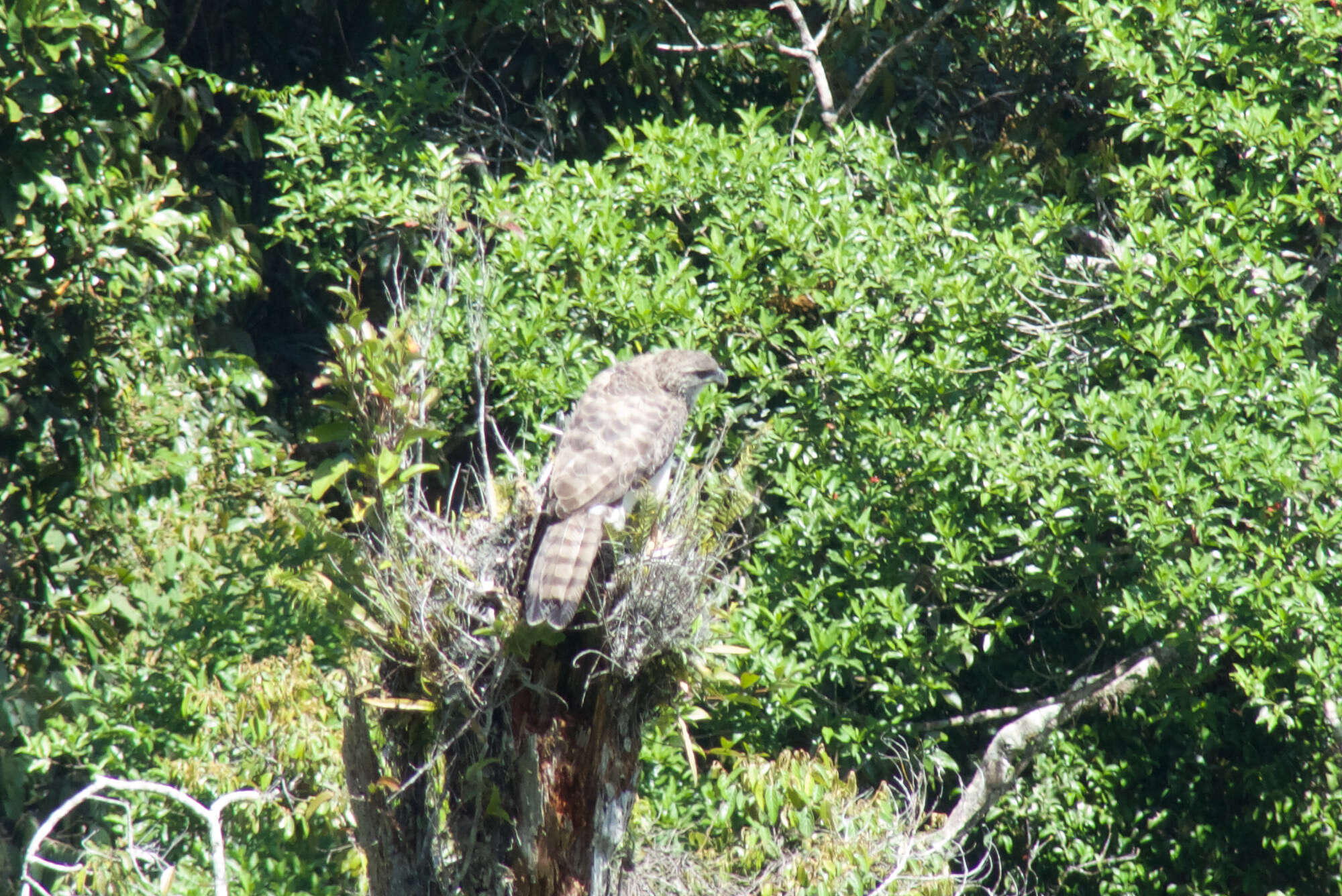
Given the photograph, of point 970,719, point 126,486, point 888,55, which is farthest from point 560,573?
point 888,55

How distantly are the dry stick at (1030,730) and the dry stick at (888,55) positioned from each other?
139 inches

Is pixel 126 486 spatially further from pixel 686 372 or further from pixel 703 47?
pixel 703 47

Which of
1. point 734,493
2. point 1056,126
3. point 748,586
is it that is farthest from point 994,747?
point 1056,126

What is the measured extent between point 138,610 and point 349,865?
2071 millimetres

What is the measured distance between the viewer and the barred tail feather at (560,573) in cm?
364

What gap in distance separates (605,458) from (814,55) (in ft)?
13.2

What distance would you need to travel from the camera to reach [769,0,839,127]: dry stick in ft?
24.0

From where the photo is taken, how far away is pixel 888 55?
23.7ft

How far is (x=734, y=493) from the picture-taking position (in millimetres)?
4023

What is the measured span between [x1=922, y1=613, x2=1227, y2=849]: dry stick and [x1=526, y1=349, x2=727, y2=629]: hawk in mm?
2397

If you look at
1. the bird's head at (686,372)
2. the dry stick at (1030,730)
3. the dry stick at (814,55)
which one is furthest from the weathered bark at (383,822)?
the dry stick at (814,55)

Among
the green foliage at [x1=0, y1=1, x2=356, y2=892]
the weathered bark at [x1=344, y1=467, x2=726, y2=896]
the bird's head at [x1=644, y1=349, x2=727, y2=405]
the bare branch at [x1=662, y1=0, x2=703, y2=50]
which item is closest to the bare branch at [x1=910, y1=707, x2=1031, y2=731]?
the bird's head at [x1=644, y1=349, x2=727, y2=405]

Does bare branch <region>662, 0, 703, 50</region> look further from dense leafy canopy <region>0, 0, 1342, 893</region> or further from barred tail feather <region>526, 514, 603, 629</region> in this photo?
barred tail feather <region>526, 514, 603, 629</region>

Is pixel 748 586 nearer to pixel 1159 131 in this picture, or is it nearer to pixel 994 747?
pixel 994 747
